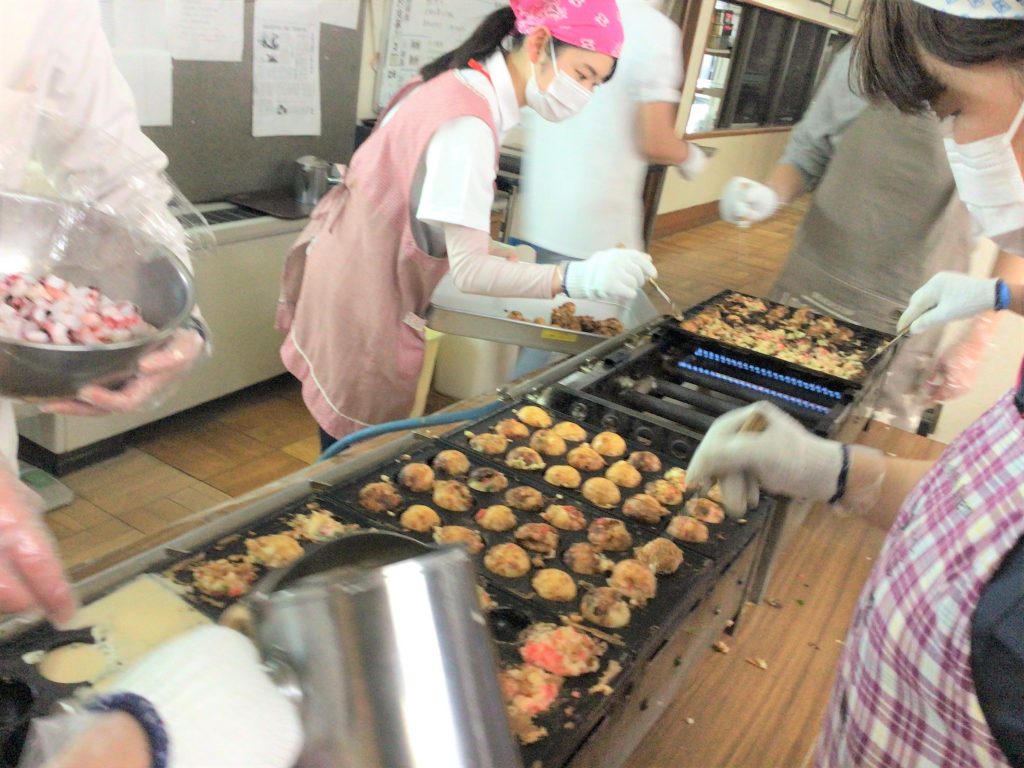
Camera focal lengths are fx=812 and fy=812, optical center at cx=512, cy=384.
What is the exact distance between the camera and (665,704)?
3.57ft

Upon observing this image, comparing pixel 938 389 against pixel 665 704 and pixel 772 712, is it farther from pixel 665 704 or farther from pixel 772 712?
pixel 665 704

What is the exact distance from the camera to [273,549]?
97 cm

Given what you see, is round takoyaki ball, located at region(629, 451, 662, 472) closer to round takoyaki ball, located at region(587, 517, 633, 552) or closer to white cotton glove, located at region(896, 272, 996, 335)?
round takoyaki ball, located at region(587, 517, 633, 552)

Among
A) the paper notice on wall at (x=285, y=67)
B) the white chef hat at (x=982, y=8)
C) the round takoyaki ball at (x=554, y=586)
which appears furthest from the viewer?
the paper notice on wall at (x=285, y=67)

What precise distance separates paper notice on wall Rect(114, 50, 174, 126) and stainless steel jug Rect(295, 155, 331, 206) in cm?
52

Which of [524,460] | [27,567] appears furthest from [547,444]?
[27,567]

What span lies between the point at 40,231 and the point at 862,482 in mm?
1106

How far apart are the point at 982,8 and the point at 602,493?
2.54ft

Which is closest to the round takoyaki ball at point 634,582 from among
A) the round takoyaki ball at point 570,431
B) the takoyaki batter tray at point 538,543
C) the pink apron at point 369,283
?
the takoyaki batter tray at point 538,543

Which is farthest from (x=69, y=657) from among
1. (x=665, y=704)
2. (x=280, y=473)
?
(x=280, y=473)

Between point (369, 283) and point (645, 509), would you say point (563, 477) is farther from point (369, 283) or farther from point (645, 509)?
point (369, 283)

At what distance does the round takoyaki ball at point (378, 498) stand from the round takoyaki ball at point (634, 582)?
0.31m

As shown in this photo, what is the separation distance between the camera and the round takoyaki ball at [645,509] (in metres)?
1.20

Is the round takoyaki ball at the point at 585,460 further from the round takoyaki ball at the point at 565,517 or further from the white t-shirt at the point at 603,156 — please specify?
the white t-shirt at the point at 603,156
